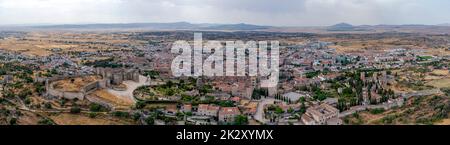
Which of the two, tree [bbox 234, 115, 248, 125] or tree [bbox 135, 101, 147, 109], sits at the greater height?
tree [bbox 234, 115, 248, 125]

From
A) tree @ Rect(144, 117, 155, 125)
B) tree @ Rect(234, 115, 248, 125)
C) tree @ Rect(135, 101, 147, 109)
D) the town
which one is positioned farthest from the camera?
tree @ Rect(135, 101, 147, 109)

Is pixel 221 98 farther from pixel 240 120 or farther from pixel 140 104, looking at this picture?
pixel 240 120

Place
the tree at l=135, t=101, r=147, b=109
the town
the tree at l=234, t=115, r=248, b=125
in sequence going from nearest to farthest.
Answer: the tree at l=234, t=115, r=248, b=125, the town, the tree at l=135, t=101, r=147, b=109

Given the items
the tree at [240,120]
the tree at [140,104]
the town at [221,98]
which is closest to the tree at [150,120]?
the town at [221,98]

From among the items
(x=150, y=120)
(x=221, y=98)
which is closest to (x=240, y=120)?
(x=150, y=120)

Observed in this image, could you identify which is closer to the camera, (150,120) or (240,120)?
(240,120)

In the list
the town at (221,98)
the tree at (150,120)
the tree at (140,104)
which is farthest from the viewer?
the tree at (140,104)

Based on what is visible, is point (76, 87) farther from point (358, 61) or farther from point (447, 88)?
point (358, 61)

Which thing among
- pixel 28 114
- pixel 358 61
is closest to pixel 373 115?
pixel 28 114

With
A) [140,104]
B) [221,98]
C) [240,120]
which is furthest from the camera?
[221,98]

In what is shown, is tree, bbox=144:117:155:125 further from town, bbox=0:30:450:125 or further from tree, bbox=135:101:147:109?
tree, bbox=135:101:147:109

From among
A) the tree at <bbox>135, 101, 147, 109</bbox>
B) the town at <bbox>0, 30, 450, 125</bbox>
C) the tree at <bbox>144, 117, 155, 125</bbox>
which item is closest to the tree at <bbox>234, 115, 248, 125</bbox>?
the town at <bbox>0, 30, 450, 125</bbox>

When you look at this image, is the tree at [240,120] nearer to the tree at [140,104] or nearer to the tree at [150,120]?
the tree at [150,120]
